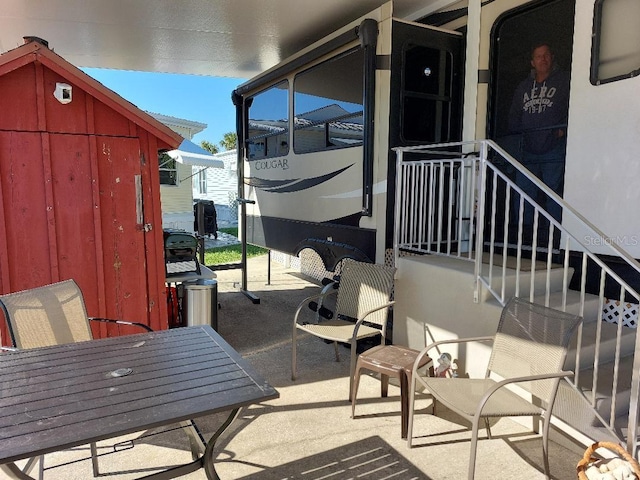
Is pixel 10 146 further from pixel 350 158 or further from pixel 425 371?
pixel 425 371

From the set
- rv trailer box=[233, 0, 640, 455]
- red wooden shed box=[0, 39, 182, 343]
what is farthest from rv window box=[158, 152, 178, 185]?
red wooden shed box=[0, 39, 182, 343]

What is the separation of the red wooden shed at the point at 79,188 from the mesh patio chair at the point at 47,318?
90 cm

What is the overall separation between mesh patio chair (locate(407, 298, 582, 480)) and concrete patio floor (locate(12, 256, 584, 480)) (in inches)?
6.3

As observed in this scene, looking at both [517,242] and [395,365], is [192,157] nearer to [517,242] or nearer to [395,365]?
[517,242]

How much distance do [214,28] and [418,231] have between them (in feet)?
10.8

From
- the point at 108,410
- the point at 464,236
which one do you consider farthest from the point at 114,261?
the point at 464,236

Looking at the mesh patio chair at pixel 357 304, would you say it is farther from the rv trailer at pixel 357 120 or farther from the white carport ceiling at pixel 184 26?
the white carport ceiling at pixel 184 26

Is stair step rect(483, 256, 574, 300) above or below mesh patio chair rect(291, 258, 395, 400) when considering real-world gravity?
above

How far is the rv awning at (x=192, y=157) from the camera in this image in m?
10.1

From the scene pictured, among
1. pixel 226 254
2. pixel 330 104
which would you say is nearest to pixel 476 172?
pixel 330 104

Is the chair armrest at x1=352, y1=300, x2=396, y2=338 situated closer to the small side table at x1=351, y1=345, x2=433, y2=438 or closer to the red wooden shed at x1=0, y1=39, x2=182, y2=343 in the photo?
the small side table at x1=351, y1=345, x2=433, y2=438

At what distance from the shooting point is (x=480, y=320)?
2.99m

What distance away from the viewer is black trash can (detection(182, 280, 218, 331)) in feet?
12.9

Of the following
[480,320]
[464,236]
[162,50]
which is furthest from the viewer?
[162,50]
